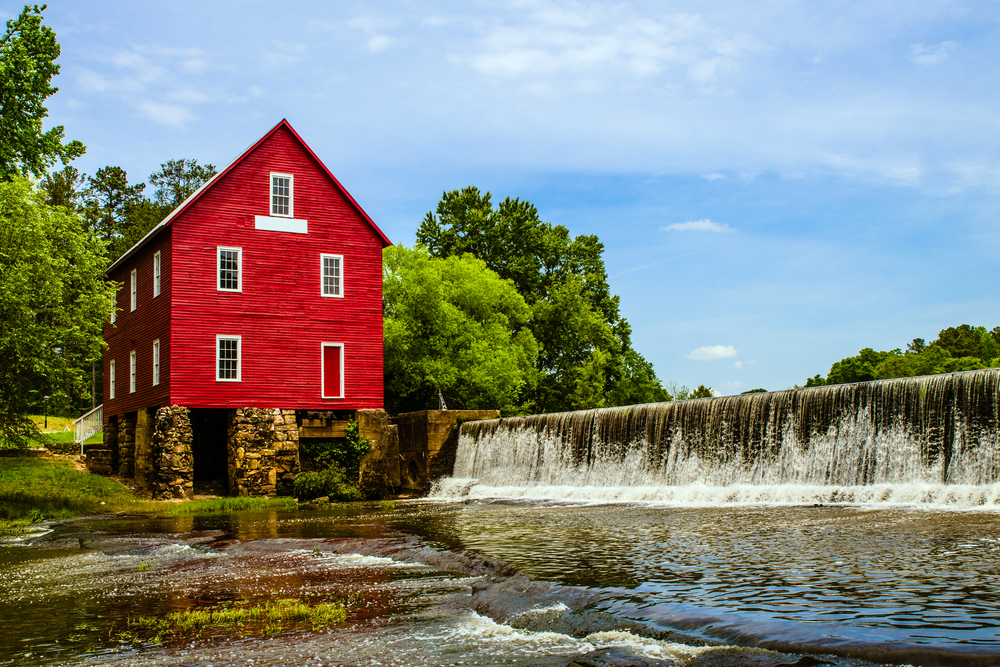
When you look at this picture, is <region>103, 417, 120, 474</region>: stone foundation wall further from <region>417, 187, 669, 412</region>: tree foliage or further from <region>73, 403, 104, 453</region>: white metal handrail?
<region>417, 187, 669, 412</region>: tree foliage

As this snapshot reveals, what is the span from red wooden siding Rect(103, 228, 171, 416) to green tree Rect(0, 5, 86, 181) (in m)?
5.72

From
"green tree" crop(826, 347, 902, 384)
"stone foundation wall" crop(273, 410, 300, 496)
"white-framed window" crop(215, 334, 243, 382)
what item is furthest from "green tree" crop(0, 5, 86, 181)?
"green tree" crop(826, 347, 902, 384)

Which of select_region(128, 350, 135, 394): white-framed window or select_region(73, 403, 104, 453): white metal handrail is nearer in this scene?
select_region(128, 350, 135, 394): white-framed window

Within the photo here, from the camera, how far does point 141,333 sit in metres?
32.3

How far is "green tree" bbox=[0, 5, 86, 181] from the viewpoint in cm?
2312

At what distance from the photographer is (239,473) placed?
2836 cm

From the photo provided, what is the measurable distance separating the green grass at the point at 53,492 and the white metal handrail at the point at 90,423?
5.31m

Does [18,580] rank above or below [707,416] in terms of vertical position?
below

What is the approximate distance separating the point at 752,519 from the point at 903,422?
467 cm

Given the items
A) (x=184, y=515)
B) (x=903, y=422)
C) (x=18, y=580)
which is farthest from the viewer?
(x=184, y=515)

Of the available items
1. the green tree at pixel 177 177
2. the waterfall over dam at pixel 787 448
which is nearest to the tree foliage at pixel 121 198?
the green tree at pixel 177 177

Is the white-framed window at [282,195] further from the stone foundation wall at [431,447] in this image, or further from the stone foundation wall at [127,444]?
the stone foundation wall at [127,444]

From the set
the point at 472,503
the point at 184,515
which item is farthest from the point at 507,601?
the point at 184,515

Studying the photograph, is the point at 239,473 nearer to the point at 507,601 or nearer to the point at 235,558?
the point at 235,558
